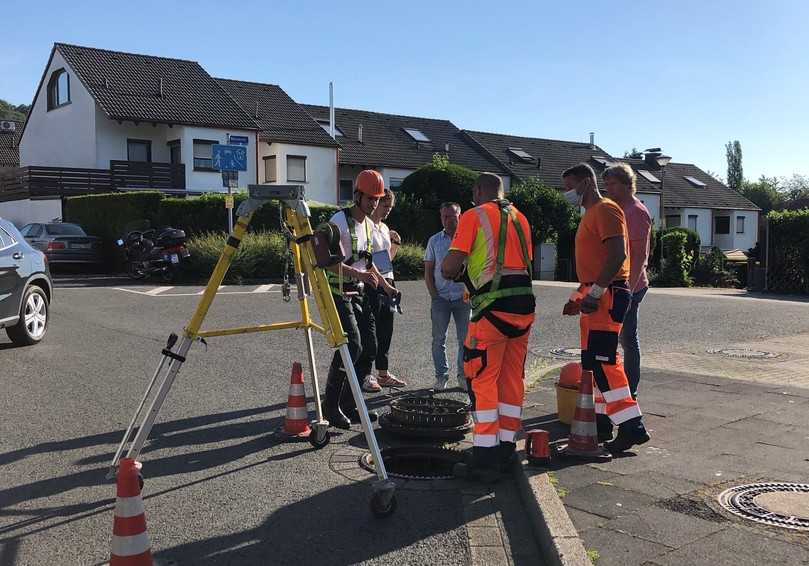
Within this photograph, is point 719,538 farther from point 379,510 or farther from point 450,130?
point 450,130

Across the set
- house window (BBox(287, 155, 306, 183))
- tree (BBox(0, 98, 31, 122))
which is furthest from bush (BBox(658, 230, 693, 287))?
tree (BBox(0, 98, 31, 122))

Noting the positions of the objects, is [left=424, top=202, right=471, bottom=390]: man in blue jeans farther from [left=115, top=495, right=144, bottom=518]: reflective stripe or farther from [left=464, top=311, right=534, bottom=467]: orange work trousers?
[left=115, top=495, right=144, bottom=518]: reflective stripe

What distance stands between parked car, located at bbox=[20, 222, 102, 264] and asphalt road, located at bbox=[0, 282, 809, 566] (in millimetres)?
11732

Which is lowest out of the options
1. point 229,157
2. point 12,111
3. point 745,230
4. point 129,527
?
point 129,527

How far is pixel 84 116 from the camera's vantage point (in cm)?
3331

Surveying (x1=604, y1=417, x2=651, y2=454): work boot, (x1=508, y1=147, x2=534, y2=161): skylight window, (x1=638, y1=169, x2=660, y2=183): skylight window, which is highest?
(x1=508, y1=147, x2=534, y2=161): skylight window

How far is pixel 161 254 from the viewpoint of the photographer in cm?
1920

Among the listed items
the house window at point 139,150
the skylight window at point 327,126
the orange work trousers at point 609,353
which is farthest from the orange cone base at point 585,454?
the skylight window at point 327,126

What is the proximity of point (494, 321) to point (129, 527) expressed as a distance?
2.50 m

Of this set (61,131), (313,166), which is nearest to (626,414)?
(313,166)

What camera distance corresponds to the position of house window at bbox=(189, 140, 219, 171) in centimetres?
3412

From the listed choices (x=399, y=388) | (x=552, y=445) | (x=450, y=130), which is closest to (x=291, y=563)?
(x=552, y=445)

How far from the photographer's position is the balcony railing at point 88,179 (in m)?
30.5

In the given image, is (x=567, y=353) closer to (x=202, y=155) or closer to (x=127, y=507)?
(x=127, y=507)
